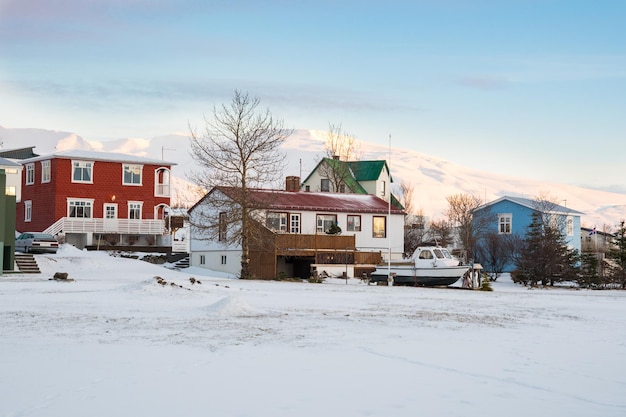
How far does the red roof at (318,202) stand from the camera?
54.2 meters

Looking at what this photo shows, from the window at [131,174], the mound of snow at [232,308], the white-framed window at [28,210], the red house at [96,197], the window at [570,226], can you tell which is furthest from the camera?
the window at [570,226]

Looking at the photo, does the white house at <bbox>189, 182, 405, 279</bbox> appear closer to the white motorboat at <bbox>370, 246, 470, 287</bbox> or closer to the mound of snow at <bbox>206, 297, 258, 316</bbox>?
the white motorboat at <bbox>370, 246, 470, 287</bbox>

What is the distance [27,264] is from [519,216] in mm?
44029

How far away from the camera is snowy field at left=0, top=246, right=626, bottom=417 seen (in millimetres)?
11539

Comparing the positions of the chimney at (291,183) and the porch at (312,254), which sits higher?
the chimney at (291,183)

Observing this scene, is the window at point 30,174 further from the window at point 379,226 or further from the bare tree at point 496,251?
the bare tree at point 496,251

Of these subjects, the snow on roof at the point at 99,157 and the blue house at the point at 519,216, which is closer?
the snow on roof at the point at 99,157

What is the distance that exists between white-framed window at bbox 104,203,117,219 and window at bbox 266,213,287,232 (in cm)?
1714

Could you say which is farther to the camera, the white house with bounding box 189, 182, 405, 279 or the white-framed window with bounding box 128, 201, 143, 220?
the white-framed window with bounding box 128, 201, 143, 220

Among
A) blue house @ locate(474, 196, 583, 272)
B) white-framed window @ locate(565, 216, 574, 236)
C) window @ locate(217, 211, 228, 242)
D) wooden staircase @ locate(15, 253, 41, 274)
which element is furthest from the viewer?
white-framed window @ locate(565, 216, 574, 236)

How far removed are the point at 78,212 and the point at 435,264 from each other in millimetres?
31335

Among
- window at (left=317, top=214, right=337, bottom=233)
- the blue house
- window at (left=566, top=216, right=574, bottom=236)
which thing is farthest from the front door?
window at (left=566, top=216, right=574, bottom=236)

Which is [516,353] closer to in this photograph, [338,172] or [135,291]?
[135,291]

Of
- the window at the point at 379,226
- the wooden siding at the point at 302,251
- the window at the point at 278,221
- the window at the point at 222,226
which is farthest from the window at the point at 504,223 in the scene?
the window at the point at 222,226
